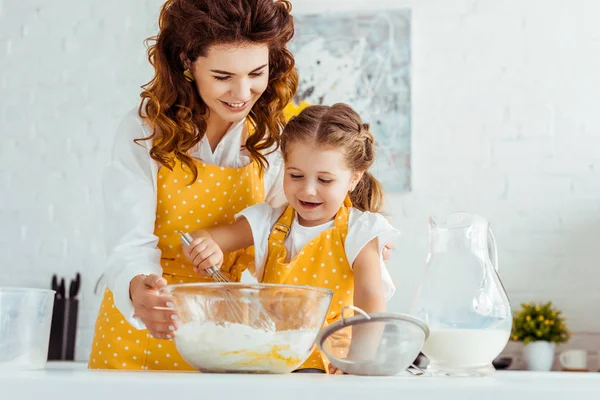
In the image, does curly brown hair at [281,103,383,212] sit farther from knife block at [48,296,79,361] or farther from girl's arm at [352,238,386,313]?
knife block at [48,296,79,361]

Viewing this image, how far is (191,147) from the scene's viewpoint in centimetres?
144

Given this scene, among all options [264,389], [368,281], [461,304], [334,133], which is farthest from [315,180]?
[264,389]

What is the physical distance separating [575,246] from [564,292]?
192 mm

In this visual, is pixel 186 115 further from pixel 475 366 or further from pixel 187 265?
pixel 475 366

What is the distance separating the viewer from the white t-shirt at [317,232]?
1.26 m

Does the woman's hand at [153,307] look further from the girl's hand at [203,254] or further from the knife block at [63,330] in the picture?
the knife block at [63,330]

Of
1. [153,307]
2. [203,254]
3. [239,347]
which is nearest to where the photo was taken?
[239,347]

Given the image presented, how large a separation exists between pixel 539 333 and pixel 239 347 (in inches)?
88.9

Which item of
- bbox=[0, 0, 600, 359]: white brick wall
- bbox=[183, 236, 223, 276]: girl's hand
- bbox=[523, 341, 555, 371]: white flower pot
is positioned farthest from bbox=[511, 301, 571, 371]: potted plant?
bbox=[183, 236, 223, 276]: girl's hand

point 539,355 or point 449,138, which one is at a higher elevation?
point 449,138

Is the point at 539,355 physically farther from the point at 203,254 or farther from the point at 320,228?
the point at 203,254

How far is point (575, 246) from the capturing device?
10.1 feet

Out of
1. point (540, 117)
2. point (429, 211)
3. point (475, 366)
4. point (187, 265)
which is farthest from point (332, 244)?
point (540, 117)

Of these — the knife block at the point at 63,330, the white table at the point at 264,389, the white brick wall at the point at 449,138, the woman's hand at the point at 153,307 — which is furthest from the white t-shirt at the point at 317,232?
the knife block at the point at 63,330
